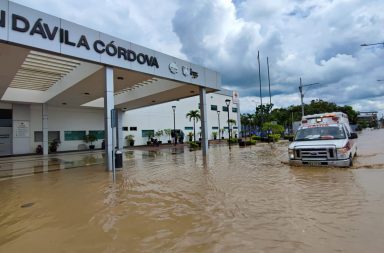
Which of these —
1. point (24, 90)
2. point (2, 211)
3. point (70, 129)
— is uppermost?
point (24, 90)

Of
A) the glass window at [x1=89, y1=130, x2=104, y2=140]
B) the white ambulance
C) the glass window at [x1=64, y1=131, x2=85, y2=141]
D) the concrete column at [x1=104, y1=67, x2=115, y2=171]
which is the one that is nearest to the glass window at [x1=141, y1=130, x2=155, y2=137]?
the glass window at [x1=89, y1=130, x2=104, y2=140]

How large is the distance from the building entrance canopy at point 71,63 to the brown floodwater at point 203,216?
18.5 ft

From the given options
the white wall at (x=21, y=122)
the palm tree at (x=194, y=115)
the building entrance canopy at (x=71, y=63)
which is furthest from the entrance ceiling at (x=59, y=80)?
the palm tree at (x=194, y=115)

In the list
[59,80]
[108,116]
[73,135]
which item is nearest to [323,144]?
[108,116]

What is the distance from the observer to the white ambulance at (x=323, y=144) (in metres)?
9.26

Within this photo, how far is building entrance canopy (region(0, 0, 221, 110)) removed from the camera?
928 cm

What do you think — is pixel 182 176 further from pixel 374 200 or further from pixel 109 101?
pixel 374 200

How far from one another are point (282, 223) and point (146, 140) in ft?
112

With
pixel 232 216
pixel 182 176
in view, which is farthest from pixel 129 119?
pixel 232 216

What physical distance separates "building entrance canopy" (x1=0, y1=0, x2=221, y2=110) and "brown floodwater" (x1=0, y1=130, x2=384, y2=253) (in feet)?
18.5

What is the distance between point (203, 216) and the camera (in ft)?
16.0

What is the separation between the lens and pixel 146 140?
37281 mm

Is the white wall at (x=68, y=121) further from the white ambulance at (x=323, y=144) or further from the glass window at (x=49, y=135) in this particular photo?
the white ambulance at (x=323, y=144)

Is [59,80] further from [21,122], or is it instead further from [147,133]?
[147,133]
